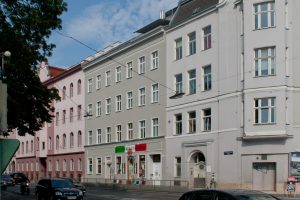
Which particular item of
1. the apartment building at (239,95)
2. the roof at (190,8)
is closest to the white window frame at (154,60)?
the roof at (190,8)

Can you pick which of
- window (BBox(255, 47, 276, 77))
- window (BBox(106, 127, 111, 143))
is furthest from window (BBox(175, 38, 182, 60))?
window (BBox(106, 127, 111, 143))

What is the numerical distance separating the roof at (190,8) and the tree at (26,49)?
829 inches

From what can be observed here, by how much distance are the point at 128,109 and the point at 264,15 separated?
71.5 feet

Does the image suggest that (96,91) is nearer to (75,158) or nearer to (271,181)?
(75,158)

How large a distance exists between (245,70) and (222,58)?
3.02 metres

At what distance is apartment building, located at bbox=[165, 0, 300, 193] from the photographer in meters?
38.1

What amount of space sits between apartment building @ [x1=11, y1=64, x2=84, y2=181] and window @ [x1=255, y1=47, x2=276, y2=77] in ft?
99.4

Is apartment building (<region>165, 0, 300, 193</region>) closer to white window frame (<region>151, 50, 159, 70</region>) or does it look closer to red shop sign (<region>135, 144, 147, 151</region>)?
white window frame (<region>151, 50, 159, 70</region>)

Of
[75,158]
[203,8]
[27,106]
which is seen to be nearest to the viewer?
[27,106]

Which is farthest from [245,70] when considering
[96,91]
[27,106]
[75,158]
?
[75,158]

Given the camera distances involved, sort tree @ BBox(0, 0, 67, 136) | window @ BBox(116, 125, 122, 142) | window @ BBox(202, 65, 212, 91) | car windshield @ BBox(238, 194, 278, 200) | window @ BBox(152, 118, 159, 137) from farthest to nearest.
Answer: window @ BBox(116, 125, 122, 142) → window @ BBox(152, 118, 159, 137) → window @ BBox(202, 65, 212, 91) → tree @ BBox(0, 0, 67, 136) → car windshield @ BBox(238, 194, 278, 200)

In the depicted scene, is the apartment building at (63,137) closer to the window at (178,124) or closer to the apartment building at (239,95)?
the window at (178,124)

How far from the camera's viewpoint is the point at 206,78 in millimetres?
44469

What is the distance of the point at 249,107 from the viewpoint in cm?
3888
